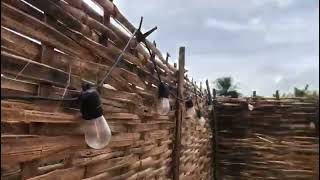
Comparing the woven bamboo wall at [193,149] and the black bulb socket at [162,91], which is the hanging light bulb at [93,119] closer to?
the black bulb socket at [162,91]

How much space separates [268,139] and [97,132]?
7.85 metres

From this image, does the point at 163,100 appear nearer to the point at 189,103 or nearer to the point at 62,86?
the point at 189,103

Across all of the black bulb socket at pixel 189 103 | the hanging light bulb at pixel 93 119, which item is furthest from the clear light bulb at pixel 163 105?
the hanging light bulb at pixel 93 119

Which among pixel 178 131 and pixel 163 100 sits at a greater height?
pixel 163 100

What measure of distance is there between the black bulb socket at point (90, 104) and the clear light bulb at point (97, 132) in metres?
0.03

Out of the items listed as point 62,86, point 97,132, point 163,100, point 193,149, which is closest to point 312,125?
point 193,149

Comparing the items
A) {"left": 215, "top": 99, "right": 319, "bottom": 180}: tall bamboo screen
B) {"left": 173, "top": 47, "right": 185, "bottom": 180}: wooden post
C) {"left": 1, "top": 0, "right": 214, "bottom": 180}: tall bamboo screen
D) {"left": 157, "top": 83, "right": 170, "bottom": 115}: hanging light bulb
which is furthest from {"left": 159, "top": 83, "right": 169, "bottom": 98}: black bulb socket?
{"left": 215, "top": 99, "right": 319, "bottom": 180}: tall bamboo screen

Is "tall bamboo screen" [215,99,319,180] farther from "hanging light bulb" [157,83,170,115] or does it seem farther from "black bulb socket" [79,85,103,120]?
"black bulb socket" [79,85,103,120]

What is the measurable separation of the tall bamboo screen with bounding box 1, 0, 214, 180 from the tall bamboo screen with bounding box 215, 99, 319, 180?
6560 millimetres

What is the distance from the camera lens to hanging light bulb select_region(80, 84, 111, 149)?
189 centimetres

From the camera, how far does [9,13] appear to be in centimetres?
149

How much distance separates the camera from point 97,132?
1930mm

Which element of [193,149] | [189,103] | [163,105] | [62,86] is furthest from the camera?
[193,149]

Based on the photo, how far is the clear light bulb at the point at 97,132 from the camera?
75.9 inches
